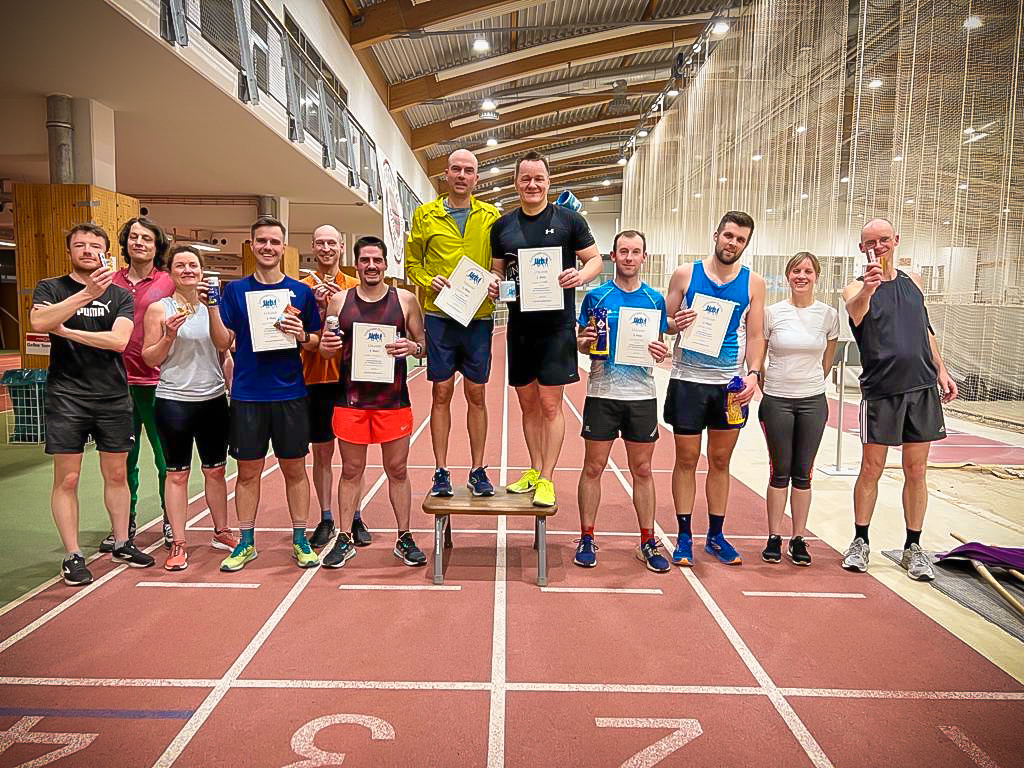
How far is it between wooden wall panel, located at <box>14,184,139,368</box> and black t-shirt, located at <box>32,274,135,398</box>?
372 centimetres

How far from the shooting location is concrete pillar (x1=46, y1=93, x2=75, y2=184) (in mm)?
6465

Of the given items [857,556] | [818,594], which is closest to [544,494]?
[818,594]

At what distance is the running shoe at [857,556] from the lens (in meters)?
3.76

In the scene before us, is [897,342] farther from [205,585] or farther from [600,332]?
[205,585]

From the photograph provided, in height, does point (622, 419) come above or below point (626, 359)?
below

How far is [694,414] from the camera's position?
3643mm

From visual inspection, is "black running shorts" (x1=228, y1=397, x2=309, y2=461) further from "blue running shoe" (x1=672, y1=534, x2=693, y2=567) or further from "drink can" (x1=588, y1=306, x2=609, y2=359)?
"blue running shoe" (x1=672, y1=534, x2=693, y2=567)

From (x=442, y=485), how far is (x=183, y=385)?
1.51 meters

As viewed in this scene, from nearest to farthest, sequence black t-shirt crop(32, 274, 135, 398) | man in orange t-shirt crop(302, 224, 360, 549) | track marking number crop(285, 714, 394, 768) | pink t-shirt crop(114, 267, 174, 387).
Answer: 1. track marking number crop(285, 714, 394, 768)
2. black t-shirt crop(32, 274, 135, 398)
3. pink t-shirt crop(114, 267, 174, 387)
4. man in orange t-shirt crop(302, 224, 360, 549)

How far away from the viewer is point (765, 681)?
2.64 m

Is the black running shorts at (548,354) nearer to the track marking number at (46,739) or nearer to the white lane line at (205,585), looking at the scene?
the white lane line at (205,585)

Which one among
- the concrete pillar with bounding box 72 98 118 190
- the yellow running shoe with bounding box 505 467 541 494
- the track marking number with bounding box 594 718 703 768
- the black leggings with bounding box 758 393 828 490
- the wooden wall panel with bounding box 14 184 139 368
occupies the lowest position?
the track marking number with bounding box 594 718 703 768

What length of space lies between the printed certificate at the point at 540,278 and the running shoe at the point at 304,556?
6.15ft

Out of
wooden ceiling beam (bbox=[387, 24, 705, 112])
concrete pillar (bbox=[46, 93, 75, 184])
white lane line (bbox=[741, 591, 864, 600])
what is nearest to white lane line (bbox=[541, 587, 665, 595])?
white lane line (bbox=[741, 591, 864, 600])
